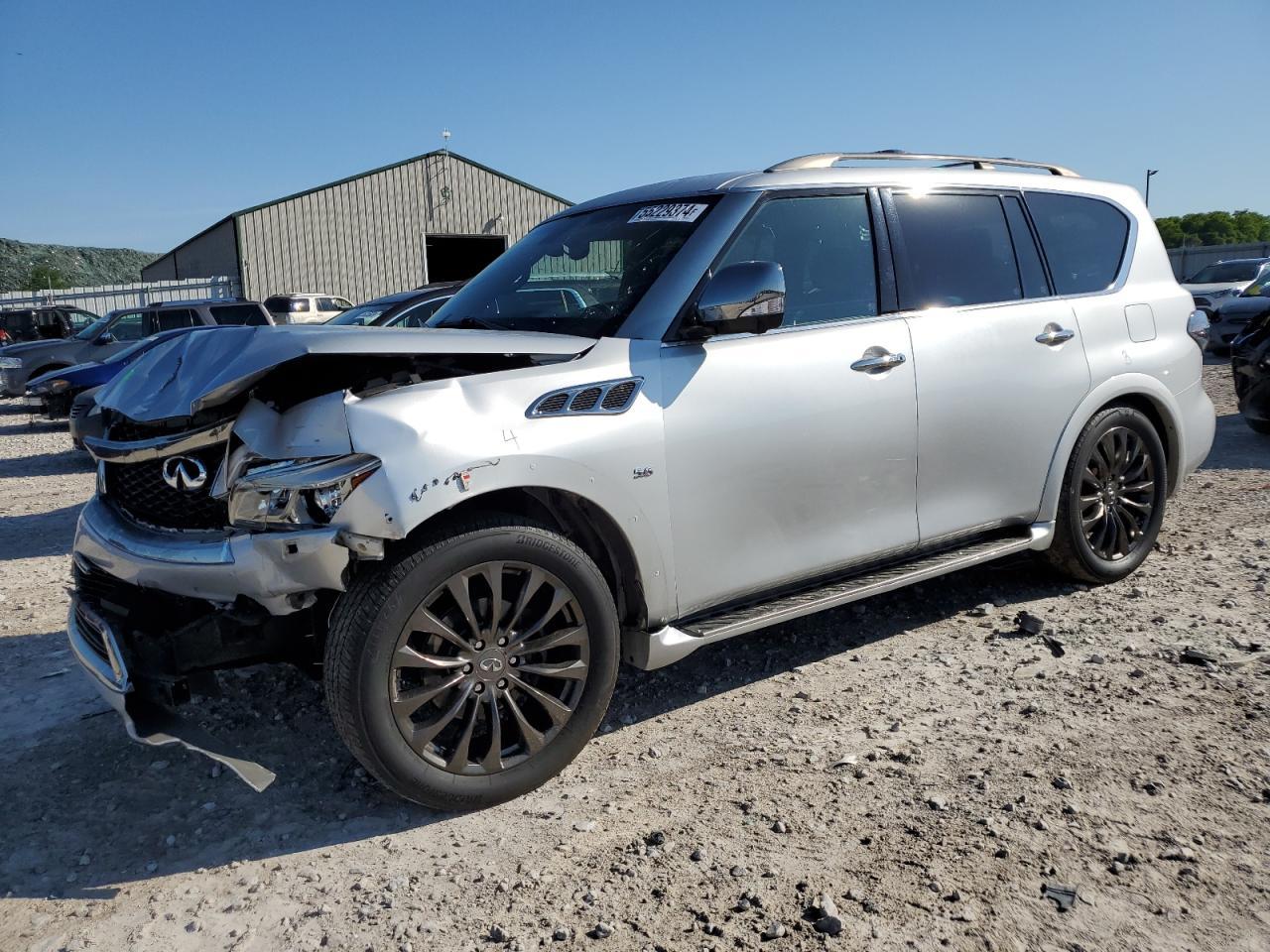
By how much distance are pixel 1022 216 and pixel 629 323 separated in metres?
2.26

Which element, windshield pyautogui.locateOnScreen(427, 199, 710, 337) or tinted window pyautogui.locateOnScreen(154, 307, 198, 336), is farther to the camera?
tinted window pyautogui.locateOnScreen(154, 307, 198, 336)

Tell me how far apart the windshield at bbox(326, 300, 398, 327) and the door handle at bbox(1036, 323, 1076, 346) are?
7.86 m

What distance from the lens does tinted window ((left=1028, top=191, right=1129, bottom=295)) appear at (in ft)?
15.2

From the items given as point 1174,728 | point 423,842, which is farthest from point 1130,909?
point 423,842

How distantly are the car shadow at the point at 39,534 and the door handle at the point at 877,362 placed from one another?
5.25m

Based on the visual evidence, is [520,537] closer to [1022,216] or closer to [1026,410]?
[1026,410]

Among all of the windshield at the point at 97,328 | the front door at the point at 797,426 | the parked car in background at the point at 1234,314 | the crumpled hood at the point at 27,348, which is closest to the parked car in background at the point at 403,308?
the front door at the point at 797,426

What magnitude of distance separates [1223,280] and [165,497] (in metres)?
24.2

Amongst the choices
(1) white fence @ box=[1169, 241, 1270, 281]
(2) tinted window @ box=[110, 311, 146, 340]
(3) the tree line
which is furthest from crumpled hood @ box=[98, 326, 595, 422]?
(3) the tree line

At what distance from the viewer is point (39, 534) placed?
7.41m

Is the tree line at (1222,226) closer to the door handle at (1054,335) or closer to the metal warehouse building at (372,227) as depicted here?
the metal warehouse building at (372,227)

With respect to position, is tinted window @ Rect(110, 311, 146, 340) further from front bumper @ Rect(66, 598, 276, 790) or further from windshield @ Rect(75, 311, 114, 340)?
front bumper @ Rect(66, 598, 276, 790)

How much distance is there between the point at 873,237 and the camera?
398 centimetres

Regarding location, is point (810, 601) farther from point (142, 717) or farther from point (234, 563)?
point (142, 717)
